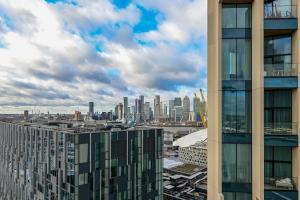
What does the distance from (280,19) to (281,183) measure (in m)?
8.09

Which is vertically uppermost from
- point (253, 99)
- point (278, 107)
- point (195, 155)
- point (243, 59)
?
point (243, 59)

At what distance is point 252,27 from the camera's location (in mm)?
11703

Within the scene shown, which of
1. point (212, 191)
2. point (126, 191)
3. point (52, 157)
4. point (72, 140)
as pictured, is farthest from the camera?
point (126, 191)

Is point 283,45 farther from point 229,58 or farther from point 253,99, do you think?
→ point 253,99

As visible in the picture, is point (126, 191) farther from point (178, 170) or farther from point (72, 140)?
point (178, 170)

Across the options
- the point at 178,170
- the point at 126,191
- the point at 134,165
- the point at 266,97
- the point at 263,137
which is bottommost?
the point at 178,170

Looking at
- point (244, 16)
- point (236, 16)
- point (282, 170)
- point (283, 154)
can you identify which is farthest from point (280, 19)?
point (282, 170)

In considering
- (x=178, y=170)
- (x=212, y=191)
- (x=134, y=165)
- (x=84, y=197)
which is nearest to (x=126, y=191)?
(x=134, y=165)

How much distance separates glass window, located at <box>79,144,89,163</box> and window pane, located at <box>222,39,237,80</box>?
79.8 feet

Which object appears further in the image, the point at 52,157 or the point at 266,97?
the point at 52,157

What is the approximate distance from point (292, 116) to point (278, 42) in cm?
396

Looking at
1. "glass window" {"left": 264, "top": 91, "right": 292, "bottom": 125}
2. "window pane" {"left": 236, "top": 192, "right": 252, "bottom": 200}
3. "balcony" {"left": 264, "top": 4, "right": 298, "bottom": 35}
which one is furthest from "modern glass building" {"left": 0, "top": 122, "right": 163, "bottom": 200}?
"balcony" {"left": 264, "top": 4, "right": 298, "bottom": 35}

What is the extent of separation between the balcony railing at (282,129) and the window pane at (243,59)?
282cm

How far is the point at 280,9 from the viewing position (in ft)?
37.7
